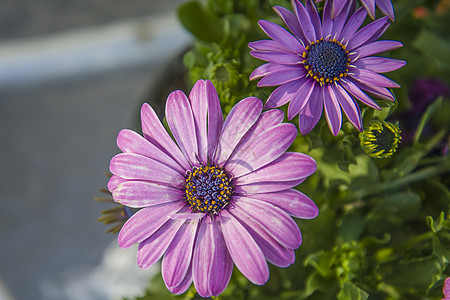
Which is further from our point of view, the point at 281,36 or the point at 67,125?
the point at 67,125

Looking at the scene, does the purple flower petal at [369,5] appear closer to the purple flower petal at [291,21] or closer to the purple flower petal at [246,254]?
the purple flower petal at [291,21]

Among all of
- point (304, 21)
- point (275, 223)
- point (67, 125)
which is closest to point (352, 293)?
point (275, 223)

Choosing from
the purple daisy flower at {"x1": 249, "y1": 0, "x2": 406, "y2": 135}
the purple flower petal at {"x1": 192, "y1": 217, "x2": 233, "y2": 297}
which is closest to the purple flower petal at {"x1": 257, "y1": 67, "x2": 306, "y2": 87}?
the purple daisy flower at {"x1": 249, "y1": 0, "x2": 406, "y2": 135}

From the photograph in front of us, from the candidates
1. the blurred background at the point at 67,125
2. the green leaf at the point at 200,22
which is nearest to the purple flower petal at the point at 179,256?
the green leaf at the point at 200,22

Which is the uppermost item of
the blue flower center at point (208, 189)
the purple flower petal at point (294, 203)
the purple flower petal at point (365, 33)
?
the purple flower petal at point (365, 33)

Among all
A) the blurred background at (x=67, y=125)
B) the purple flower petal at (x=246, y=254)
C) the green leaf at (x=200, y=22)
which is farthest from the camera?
the blurred background at (x=67, y=125)

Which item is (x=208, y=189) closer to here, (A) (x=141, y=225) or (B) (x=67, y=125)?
(A) (x=141, y=225)

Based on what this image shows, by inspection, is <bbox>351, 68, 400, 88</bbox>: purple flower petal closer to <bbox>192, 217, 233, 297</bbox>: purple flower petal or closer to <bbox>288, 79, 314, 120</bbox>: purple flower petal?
<bbox>288, 79, 314, 120</bbox>: purple flower petal
